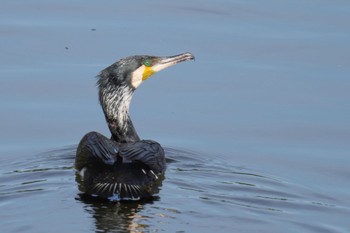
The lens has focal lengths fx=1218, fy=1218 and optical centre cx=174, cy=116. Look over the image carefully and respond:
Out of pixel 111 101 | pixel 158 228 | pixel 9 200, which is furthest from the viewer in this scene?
pixel 111 101

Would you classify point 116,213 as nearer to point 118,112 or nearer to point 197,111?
point 118,112

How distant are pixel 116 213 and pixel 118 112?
226cm

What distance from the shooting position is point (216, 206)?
12242mm

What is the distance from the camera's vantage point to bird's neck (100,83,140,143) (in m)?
14.0

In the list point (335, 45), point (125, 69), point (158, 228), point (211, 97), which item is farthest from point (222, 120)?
point (158, 228)

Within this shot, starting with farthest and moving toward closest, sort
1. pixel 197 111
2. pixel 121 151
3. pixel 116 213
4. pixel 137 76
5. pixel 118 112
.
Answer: pixel 197 111 → pixel 137 76 → pixel 118 112 → pixel 121 151 → pixel 116 213

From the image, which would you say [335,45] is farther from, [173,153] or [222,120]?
[173,153]

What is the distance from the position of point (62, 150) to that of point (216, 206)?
271 cm

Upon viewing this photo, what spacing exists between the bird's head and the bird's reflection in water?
175 cm

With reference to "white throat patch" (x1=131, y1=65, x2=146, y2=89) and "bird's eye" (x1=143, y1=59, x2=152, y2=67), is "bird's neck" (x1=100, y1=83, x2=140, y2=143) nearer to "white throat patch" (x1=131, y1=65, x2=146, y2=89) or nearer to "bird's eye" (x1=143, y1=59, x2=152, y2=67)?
"white throat patch" (x1=131, y1=65, x2=146, y2=89)

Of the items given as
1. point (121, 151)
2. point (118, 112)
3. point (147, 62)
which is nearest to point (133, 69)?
point (147, 62)

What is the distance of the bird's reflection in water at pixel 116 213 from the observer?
11.6m

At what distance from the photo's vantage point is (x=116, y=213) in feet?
39.8

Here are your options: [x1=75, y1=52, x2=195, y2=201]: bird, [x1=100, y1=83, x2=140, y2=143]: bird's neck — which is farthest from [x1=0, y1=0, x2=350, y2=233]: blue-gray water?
[x1=100, y1=83, x2=140, y2=143]: bird's neck
